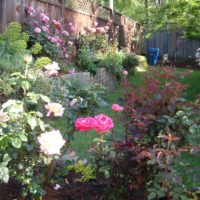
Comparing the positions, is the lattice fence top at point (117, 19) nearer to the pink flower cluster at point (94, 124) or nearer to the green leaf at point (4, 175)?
the pink flower cluster at point (94, 124)

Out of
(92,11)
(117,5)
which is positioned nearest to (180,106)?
(92,11)

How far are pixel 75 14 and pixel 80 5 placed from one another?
1.79 ft

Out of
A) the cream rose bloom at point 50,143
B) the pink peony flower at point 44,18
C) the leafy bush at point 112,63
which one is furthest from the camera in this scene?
the leafy bush at point 112,63

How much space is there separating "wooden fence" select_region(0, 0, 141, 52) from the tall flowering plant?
7.3 inches

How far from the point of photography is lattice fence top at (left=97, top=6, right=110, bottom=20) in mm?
13273

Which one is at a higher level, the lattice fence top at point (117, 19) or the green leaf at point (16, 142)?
the lattice fence top at point (117, 19)

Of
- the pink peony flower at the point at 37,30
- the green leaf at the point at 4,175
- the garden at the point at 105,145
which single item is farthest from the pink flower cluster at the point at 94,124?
the pink peony flower at the point at 37,30

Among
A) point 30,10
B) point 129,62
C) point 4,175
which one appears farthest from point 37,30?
point 4,175

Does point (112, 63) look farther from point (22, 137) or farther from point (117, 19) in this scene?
point (22, 137)

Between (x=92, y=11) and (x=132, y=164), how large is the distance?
32.6ft

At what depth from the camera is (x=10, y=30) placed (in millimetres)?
7332

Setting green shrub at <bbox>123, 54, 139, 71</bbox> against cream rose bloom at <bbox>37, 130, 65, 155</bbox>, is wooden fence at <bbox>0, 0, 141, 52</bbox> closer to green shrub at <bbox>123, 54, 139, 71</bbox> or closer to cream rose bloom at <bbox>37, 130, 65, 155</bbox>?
green shrub at <bbox>123, 54, 139, 71</bbox>

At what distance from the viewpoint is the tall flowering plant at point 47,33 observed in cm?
852

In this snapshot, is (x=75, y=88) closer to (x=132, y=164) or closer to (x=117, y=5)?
(x=132, y=164)
